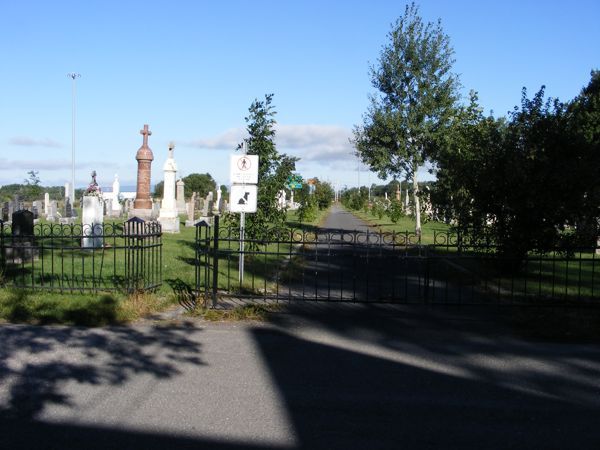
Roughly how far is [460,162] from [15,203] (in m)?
23.2

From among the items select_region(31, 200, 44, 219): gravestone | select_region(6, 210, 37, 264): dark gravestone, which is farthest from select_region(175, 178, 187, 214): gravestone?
select_region(6, 210, 37, 264): dark gravestone

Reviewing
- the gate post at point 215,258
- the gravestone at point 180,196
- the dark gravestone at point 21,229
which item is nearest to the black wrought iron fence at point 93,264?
the dark gravestone at point 21,229

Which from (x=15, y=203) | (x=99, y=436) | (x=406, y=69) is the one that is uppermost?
(x=406, y=69)

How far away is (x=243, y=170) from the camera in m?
11.6

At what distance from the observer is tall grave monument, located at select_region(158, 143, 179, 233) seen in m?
27.4

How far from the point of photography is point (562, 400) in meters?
5.74

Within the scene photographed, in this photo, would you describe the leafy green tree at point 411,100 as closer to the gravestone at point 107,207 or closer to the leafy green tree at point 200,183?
the gravestone at point 107,207

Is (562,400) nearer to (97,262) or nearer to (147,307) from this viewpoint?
(147,307)

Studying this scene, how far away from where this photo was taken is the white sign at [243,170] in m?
11.6

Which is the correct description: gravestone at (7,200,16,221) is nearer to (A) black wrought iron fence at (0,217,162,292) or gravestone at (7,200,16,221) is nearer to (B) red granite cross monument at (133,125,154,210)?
(B) red granite cross monument at (133,125,154,210)

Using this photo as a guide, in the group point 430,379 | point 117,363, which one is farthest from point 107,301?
point 430,379

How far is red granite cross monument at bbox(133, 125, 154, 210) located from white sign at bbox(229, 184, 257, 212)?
16005mm

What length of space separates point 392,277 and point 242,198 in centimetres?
315

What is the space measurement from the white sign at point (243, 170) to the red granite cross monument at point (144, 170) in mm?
16033
